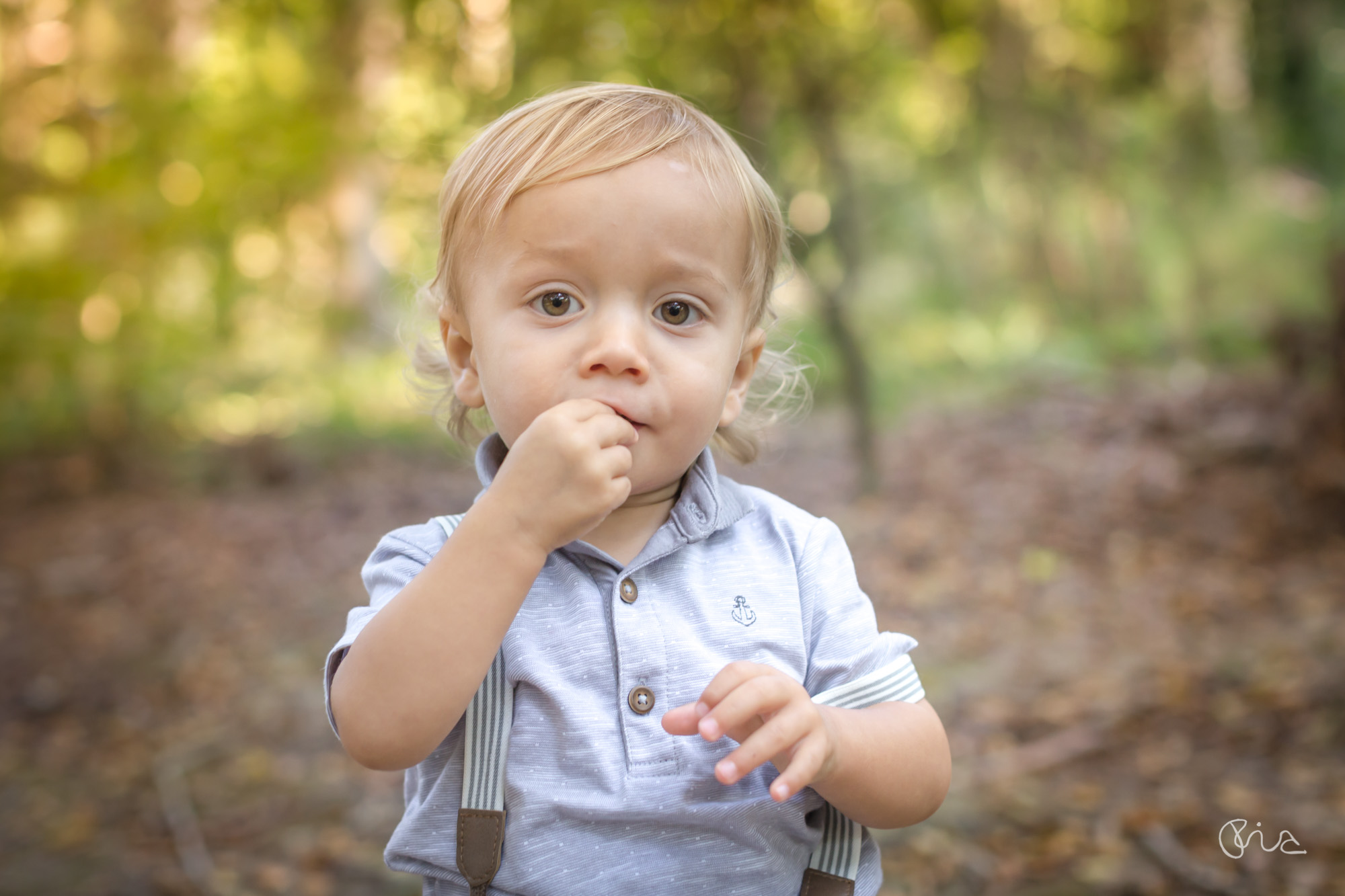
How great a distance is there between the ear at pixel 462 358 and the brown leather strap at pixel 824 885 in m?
0.70

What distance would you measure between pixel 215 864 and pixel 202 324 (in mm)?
5321

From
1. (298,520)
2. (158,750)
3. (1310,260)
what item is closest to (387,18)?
(298,520)

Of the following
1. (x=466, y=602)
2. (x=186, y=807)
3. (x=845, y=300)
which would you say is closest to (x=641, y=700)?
(x=466, y=602)

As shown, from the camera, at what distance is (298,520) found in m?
6.05

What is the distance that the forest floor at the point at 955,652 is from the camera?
9.39 ft

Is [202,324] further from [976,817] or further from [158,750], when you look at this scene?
[976,817]

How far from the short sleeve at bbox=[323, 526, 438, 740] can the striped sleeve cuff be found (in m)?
0.49

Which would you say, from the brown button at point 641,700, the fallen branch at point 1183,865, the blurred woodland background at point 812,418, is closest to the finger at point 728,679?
the brown button at point 641,700

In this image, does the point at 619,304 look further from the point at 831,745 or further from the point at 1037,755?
the point at 1037,755

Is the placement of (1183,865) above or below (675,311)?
below

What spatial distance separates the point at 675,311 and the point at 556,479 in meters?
0.25

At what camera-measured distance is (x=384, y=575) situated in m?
1.18

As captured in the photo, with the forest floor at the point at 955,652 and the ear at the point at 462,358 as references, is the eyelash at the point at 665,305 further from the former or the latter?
the forest floor at the point at 955,652

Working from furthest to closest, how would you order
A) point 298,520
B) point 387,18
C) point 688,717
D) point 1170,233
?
point 1170,233, point 387,18, point 298,520, point 688,717
